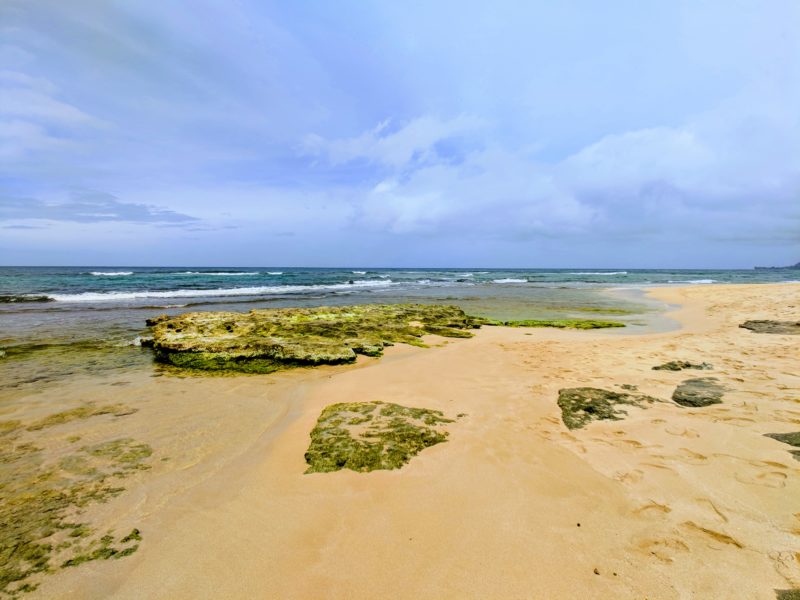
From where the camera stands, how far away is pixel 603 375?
6.77 meters

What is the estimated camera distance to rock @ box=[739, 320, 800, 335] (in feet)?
32.7

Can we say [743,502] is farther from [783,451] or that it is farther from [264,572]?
[264,572]

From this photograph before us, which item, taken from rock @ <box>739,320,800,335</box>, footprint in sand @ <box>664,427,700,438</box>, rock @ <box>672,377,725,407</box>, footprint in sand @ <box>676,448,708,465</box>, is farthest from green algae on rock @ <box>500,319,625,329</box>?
footprint in sand @ <box>676,448,708,465</box>

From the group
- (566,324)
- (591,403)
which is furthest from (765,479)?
(566,324)

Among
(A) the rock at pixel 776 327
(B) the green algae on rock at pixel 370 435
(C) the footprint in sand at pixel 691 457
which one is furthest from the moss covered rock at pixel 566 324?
(C) the footprint in sand at pixel 691 457

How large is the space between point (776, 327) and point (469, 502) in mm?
12749

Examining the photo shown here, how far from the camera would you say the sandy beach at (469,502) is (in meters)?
2.49

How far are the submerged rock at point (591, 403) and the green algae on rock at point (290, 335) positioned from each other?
4.91 meters

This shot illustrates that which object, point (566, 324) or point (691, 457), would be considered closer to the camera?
point (691, 457)

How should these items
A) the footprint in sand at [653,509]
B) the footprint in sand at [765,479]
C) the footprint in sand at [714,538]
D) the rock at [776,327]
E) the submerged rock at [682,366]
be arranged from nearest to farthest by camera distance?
the footprint in sand at [714,538], the footprint in sand at [653,509], the footprint in sand at [765,479], the submerged rock at [682,366], the rock at [776,327]

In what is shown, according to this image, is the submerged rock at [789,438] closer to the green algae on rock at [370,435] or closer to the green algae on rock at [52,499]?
the green algae on rock at [370,435]

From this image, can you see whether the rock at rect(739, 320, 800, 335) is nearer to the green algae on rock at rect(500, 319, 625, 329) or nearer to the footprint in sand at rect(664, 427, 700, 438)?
the green algae on rock at rect(500, 319, 625, 329)

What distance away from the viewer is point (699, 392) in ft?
17.9

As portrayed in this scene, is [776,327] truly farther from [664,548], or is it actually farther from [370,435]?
[370,435]
